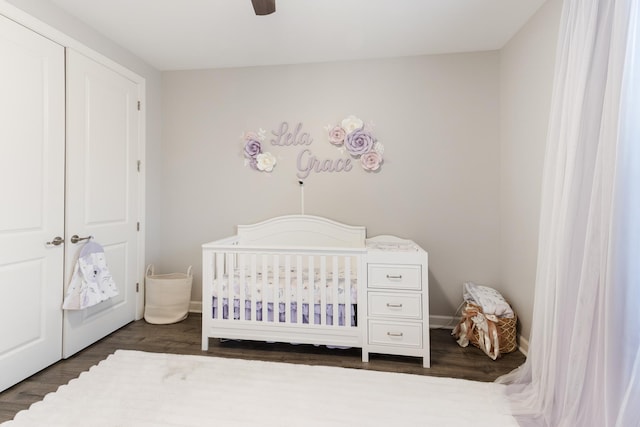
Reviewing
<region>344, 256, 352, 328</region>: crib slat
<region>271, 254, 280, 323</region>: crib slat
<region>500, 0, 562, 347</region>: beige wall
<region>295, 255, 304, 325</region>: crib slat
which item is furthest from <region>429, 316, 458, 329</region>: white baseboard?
<region>271, 254, 280, 323</region>: crib slat

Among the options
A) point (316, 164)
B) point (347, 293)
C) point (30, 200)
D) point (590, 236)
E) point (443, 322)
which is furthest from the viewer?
point (316, 164)

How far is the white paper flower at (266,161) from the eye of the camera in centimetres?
298

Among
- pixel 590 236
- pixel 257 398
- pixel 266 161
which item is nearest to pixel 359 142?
pixel 266 161

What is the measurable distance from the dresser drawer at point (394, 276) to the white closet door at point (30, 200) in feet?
6.98

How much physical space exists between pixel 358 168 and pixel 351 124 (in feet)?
1.32

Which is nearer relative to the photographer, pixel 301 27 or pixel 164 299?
pixel 301 27

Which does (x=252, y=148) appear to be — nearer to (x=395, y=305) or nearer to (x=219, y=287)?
(x=219, y=287)

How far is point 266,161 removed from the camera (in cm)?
298

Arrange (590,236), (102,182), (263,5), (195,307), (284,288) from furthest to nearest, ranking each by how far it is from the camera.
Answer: (195,307), (102,182), (284,288), (263,5), (590,236)

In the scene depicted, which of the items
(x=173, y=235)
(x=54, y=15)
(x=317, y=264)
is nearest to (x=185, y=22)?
(x=54, y=15)

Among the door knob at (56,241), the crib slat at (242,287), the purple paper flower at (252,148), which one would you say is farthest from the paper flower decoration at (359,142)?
the door knob at (56,241)

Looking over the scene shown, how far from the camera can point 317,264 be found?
2795 mm

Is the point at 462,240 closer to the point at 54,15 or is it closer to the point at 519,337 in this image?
the point at 519,337

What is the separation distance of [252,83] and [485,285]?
2839 mm
